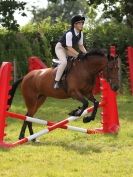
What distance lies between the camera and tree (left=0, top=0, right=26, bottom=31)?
2519cm

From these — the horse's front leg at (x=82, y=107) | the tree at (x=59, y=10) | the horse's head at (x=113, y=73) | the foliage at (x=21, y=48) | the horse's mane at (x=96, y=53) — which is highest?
the horse's mane at (x=96, y=53)

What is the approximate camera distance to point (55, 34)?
92.0 feet

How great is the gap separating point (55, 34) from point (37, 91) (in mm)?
16528

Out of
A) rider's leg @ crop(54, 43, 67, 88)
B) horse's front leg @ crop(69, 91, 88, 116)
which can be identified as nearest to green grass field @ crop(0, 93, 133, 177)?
horse's front leg @ crop(69, 91, 88, 116)

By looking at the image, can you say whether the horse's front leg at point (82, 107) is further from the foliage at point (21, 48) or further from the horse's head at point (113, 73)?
the foliage at point (21, 48)

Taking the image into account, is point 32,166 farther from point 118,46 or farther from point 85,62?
point 118,46

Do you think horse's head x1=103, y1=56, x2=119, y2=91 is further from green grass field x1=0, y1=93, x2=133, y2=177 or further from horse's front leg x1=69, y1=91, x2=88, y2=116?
green grass field x1=0, y1=93, x2=133, y2=177

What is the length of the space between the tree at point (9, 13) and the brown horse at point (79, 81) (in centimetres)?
1395

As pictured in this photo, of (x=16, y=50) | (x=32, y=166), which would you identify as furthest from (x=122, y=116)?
(x=16, y=50)

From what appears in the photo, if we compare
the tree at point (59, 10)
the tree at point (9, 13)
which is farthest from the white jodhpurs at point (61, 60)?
the tree at point (59, 10)

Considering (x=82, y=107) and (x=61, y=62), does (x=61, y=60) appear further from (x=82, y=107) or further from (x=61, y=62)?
(x=82, y=107)

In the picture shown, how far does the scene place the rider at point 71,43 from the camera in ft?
34.7

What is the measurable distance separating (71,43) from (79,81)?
2.63 ft

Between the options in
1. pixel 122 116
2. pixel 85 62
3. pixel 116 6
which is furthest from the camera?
pixel 116 6
